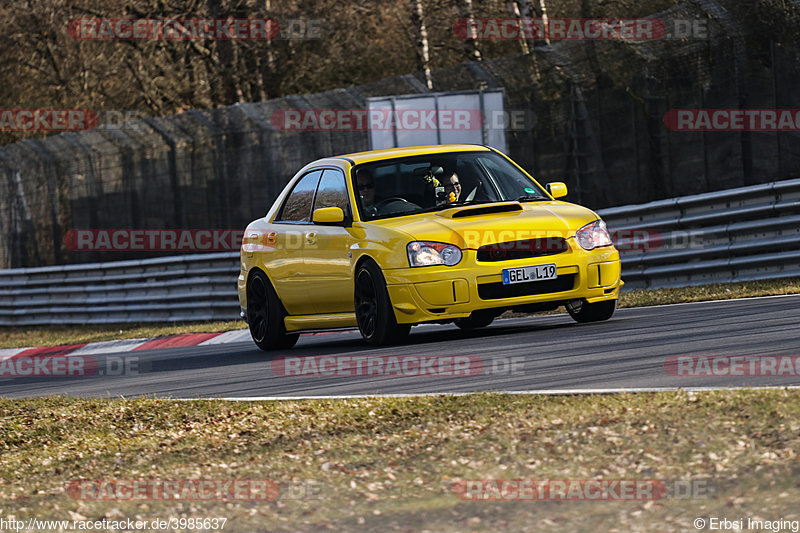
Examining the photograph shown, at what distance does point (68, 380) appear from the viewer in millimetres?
13164

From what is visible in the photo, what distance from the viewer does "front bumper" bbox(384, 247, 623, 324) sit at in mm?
10758

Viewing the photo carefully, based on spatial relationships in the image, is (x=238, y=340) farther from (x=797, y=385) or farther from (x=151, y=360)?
(x=797, y=385)

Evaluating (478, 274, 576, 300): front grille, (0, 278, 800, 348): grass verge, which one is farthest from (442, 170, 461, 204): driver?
(0, 278, 800, 348): grass verge

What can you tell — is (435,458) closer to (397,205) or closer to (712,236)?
(397,205)

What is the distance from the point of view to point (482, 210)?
11289mm

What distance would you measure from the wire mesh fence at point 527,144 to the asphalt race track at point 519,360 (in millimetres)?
3642

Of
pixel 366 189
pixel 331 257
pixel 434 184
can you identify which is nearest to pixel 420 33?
pixel 366 189

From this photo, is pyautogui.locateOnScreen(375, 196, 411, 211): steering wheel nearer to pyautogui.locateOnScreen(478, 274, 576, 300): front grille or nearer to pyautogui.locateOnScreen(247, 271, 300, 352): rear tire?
pyautogui.locateOnScreen(478, 274, 576, 300): front grille

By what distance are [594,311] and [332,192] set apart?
99.5 inches

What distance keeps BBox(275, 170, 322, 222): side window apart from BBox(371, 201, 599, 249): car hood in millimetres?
1434

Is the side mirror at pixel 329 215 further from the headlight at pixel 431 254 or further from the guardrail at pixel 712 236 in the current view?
the guardrail at pixel 712 236

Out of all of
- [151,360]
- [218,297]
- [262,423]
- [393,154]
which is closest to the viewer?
[262,423]

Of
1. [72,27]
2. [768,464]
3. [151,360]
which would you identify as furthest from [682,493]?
[72,27]

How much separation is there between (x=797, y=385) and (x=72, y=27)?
98.7 ft
